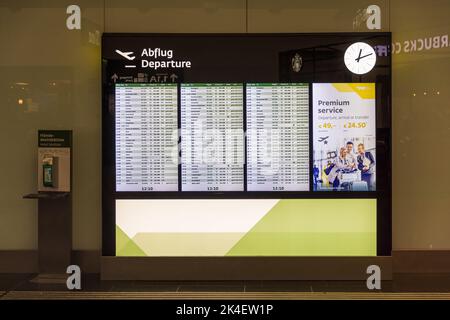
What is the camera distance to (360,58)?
731cm

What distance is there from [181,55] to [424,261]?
12.6 feet

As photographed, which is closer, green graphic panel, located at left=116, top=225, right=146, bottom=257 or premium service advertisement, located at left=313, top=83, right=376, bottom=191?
premium service advertisement, located at left=313, top=83, right=376, bottom=191

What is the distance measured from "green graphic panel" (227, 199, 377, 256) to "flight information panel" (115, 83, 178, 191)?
116cm

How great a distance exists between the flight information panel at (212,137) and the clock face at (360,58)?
1.30 metres

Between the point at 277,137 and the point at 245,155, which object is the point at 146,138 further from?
the point at 277,137

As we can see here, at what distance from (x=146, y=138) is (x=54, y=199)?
130 cm

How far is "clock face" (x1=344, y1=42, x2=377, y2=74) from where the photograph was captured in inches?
288

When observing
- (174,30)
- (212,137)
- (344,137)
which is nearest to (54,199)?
(212,137)

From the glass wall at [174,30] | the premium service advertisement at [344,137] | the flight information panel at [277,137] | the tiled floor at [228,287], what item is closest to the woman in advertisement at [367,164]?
the premium service advertisement at [344,137]

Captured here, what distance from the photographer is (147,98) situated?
7.39m

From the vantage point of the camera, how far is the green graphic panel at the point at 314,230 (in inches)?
293

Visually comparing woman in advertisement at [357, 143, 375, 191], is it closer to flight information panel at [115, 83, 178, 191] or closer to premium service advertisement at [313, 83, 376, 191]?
premium service advertisement at [313, 83, 376, 191]

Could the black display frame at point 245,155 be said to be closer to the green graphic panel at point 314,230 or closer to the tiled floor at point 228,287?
the green graphic panel at point 314,230

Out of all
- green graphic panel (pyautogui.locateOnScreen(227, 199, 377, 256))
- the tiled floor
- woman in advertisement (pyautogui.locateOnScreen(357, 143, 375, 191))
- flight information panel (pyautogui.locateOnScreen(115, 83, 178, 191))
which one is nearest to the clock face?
woman in advertisement (pyautogui.locateOnScreen(357, 143, 375, 191))
